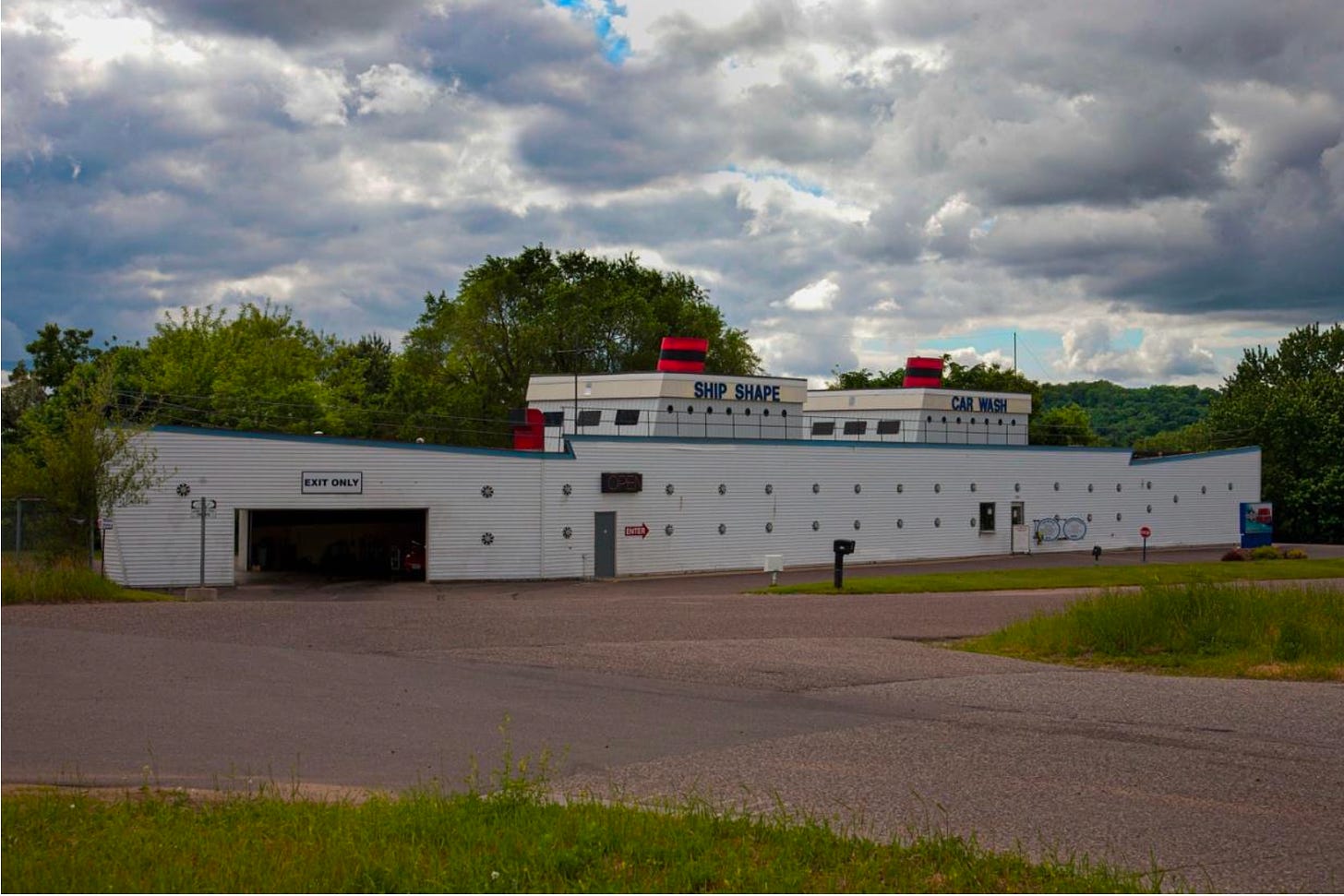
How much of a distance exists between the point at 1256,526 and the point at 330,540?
130ft

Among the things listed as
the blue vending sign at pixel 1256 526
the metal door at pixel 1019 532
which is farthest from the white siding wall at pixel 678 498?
the blue vending sign at pixel 1256 526

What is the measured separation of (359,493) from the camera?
35875mm

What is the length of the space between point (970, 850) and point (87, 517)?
83.9 feet

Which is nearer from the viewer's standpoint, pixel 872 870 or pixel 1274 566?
pixel 872 870

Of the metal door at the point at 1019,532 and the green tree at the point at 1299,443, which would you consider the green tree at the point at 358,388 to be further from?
the green tree at the point at 1299,443

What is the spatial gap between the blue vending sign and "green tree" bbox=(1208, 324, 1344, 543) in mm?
18339

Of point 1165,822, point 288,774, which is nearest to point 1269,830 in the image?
point 1165,822

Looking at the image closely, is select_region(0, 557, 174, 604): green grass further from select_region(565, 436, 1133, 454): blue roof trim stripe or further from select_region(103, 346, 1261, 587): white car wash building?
select_region(565, 436, 1133, 454): blue roof trim stripe

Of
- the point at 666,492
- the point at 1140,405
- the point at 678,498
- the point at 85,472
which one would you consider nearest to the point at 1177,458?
the point at 678,498

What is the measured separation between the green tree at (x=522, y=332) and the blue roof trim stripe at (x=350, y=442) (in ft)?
99.3

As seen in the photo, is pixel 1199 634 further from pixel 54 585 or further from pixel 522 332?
pixel 522 332

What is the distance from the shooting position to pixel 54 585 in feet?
80.7

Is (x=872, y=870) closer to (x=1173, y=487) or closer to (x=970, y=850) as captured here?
(x=970, y=850)

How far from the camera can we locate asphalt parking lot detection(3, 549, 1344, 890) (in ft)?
31.3
